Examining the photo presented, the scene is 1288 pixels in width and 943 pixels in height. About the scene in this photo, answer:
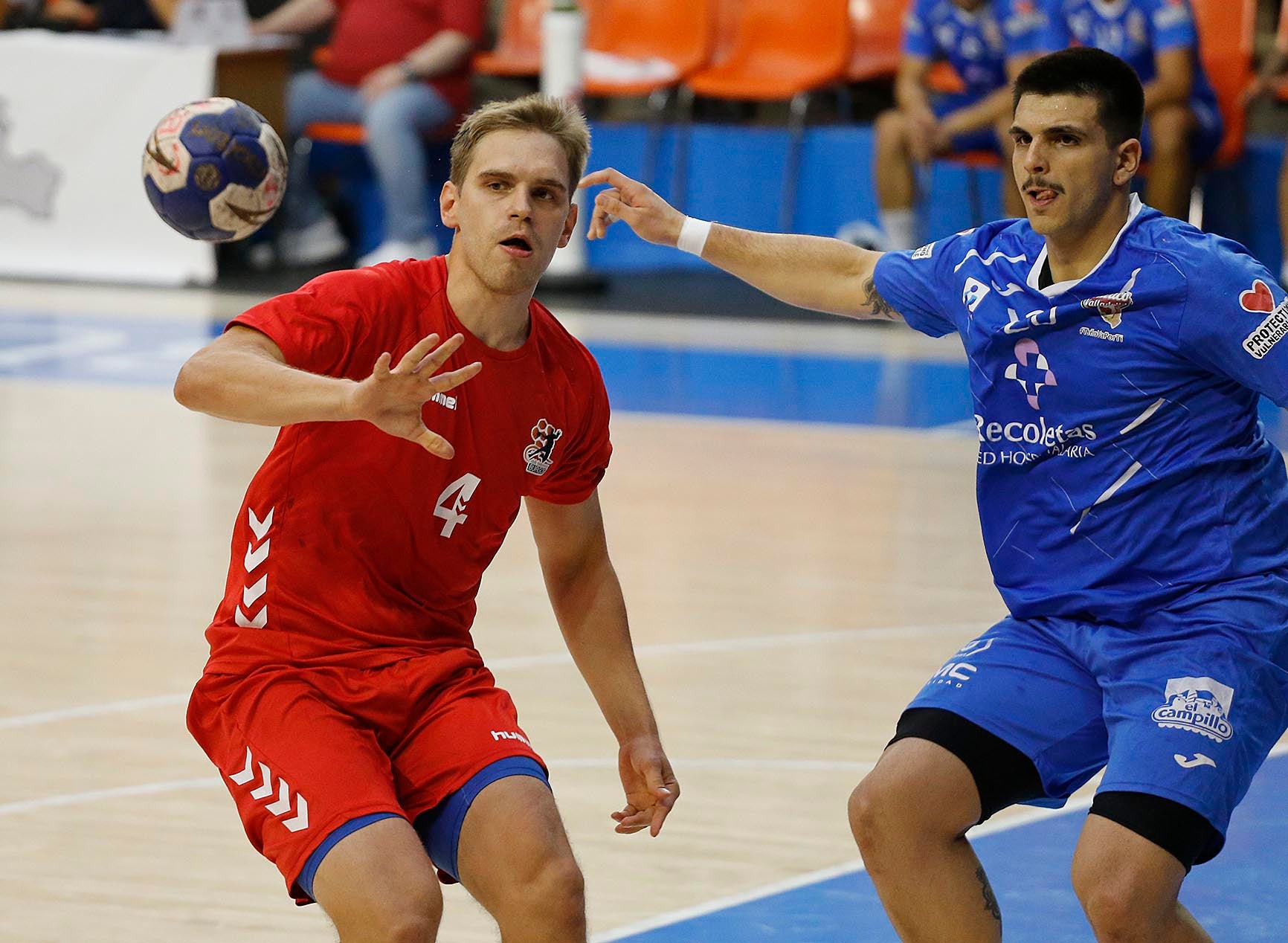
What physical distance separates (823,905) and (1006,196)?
→ 8352mm

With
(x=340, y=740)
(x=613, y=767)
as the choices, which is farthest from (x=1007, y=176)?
(x=340, y=740)

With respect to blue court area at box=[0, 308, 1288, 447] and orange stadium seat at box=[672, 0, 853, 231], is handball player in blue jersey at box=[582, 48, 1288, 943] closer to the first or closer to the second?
blue court area at box=[0, 308, 1288, 447]

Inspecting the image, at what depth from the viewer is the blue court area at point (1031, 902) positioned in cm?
429

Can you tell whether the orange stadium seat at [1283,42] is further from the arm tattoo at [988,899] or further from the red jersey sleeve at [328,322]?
the red jersey sleeve at [328,322]

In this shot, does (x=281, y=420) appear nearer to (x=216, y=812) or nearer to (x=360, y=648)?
(x=360, y=648)

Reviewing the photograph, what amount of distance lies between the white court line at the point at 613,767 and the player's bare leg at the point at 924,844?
69.0 inches

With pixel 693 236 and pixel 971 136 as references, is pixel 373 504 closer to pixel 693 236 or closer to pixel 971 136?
pixel 693 236

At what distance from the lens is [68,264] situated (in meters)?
13.8

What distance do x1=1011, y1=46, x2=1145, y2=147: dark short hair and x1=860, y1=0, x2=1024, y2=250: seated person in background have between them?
8.11m

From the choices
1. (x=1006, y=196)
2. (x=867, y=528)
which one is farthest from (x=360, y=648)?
(x=1006, y=196)

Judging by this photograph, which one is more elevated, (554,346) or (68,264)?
(554,346)

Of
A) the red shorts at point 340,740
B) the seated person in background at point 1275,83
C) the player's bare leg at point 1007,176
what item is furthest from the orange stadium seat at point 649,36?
the red shorts at point 340,740

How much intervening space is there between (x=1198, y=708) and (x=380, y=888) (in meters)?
1.42

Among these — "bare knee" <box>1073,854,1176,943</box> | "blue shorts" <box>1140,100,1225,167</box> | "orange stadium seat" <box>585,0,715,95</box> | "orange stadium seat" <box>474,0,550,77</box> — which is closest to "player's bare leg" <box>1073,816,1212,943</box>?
"bare knee" <box>1073,854,1176,943</box>
